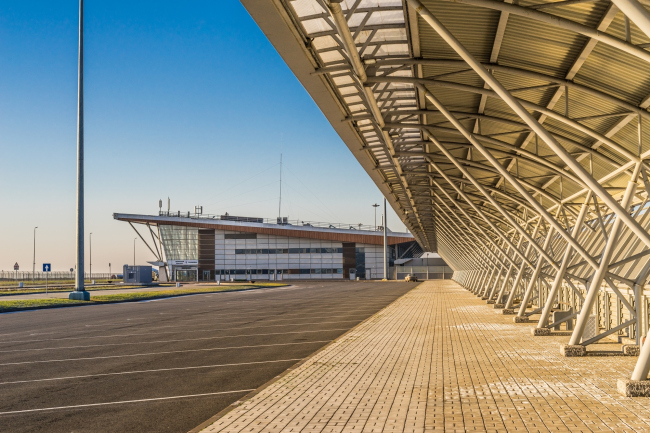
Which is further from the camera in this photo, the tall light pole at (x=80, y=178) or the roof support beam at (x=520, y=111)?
the tall light pole at (x=80, y=178)

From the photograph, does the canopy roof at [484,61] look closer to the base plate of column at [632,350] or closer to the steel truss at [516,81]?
the steel truss at [516,81]

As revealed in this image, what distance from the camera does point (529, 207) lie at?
25312 mm

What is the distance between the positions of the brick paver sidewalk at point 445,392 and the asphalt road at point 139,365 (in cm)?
93

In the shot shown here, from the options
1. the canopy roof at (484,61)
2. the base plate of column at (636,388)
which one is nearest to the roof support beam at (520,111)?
the canopy roof at (484,61)

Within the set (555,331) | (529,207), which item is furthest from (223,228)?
(555,331)

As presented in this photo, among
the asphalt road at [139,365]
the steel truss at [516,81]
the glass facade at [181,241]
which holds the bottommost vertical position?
the asphalt road at [139,365]

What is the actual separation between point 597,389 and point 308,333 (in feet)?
35.8

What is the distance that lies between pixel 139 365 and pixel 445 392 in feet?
22.7

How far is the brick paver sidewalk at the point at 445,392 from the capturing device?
769 centimetres

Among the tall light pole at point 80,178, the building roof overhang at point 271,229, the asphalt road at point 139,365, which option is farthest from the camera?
the building roof overhang at point 271,229

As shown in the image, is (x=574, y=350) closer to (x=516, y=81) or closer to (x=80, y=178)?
(x=516, y=81)

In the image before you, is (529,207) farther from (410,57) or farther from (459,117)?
(410,57)

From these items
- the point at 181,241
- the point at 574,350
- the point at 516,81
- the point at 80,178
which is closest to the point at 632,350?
the point at 574,350

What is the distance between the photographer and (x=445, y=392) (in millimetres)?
9625
